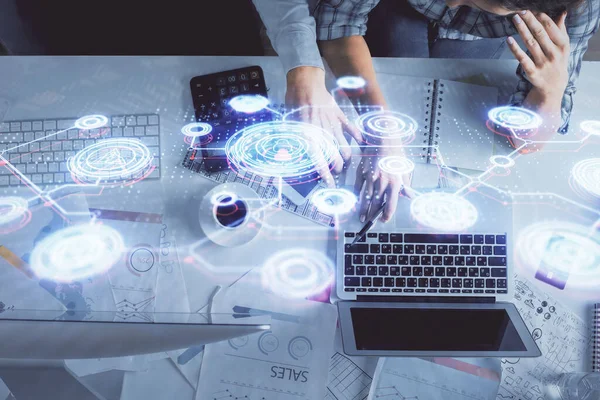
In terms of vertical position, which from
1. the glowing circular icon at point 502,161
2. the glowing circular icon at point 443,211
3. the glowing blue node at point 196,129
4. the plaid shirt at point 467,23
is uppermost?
the plaid shirt at point 467,23

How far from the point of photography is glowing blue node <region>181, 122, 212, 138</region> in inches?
34.6

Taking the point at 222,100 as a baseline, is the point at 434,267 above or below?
below

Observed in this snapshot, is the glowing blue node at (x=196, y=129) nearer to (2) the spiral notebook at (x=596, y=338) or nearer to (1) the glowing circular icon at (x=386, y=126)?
(1) the glowing circular icon at (x=386, y=126)

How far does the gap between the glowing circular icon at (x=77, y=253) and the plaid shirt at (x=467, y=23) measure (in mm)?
599

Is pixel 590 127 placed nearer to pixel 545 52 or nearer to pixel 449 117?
pixel 545 52

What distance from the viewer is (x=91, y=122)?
2.85 feet

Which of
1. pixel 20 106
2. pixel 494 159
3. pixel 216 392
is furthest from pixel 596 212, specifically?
pixel 20 106

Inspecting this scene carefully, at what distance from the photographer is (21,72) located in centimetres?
89

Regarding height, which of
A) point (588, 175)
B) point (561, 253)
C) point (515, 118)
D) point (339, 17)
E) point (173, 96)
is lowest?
point (561, 253)

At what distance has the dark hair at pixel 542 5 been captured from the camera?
753 mm

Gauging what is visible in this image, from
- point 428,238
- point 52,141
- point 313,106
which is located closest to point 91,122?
point 52,141

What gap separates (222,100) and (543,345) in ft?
2.53

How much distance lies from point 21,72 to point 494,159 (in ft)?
3.16

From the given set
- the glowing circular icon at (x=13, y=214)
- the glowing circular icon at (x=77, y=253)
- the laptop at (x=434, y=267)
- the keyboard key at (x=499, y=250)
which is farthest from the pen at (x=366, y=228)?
the glowing circular icon at (x=13, y=214)
